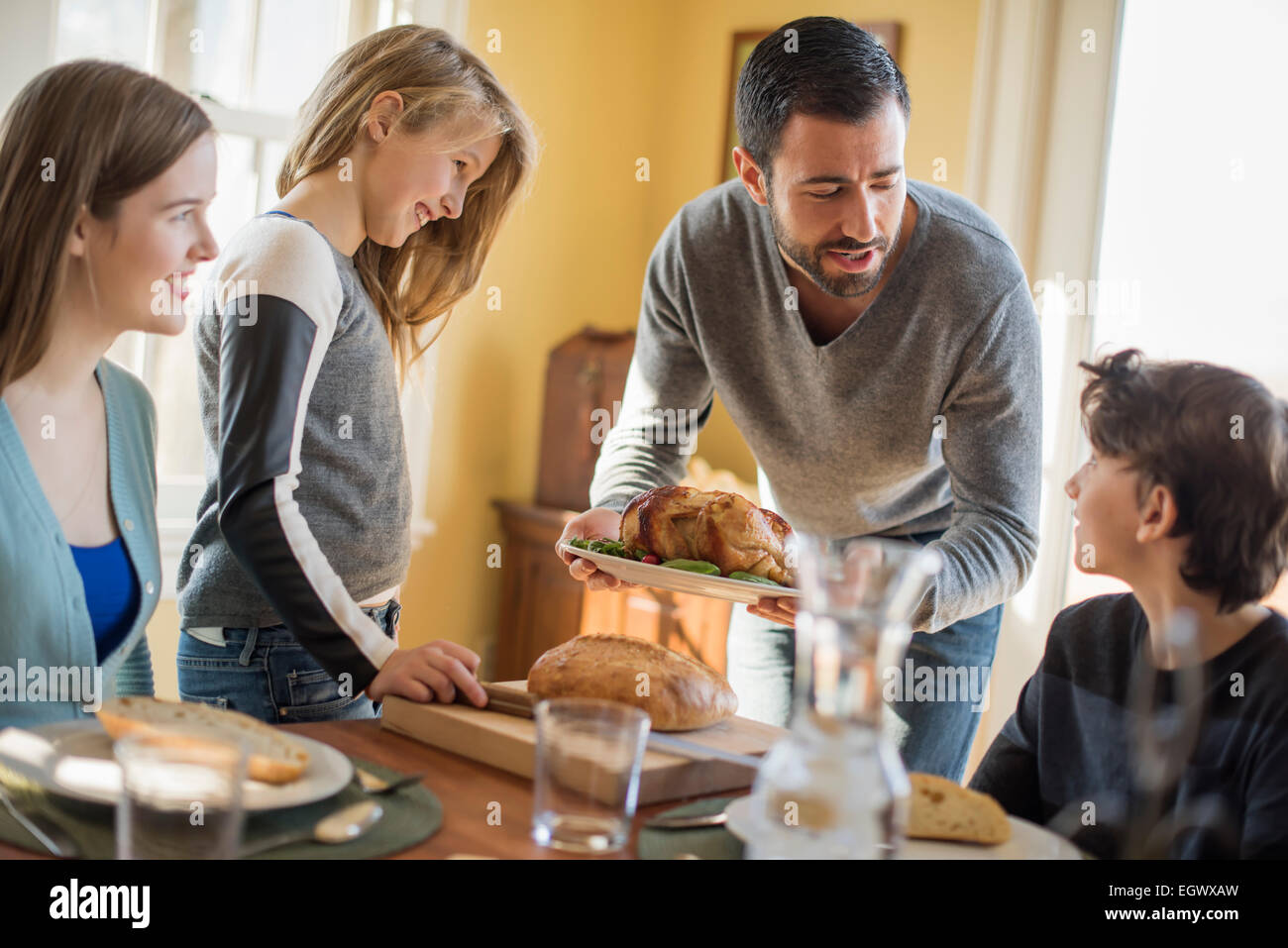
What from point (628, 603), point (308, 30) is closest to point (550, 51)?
point (308, 30)

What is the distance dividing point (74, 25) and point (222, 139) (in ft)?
1.41

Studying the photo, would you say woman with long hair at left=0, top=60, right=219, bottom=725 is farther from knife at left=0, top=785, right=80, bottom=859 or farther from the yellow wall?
the yellow wall

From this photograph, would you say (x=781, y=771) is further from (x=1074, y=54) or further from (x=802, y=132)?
(x=1074, y=54)

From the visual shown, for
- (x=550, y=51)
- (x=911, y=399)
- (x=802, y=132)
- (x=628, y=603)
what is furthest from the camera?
(x=550, y=51)

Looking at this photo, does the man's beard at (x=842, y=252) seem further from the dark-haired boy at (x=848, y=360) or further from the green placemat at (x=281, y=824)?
the green placemat at (x=281, y=824)

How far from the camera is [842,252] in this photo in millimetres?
1818

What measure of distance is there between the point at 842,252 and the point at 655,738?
0.90m

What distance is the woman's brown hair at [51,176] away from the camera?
134 centimetres

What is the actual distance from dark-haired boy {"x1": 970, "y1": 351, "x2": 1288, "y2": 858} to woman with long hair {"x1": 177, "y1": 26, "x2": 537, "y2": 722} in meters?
0.61

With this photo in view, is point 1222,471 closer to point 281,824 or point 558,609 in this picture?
point 281,824

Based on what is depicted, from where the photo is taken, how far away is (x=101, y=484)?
1496 millimetres

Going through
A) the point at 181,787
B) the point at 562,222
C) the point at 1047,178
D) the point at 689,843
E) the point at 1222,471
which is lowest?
the point at 689,843

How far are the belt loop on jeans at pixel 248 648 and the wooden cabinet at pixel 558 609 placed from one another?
1.89 meters

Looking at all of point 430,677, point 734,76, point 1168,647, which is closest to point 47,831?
point 430,677
